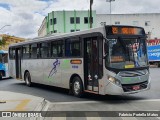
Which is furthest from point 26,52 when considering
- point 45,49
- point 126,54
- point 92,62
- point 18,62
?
point 126,54

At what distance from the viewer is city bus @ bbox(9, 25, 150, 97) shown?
13508mm

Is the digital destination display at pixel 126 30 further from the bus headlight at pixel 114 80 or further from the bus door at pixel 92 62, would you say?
the bus headlight at pixel 114 80

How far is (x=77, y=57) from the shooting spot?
51.4 feet

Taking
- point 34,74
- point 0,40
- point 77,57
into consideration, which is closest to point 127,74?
point 77,57

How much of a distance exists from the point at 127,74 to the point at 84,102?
2060mm

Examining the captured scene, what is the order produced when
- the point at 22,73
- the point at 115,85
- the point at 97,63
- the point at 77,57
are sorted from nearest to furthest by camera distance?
the point at 115,85 < the point at 97,63 < the point at 77,57 < the point at 22,73

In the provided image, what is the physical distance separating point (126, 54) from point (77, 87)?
3126mm

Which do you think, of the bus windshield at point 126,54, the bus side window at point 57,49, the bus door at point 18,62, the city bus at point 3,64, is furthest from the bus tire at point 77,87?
the city bus at point 3,64

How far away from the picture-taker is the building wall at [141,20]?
329 feet

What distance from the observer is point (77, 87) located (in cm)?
1577

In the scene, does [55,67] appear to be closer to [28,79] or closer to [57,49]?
[57,49]

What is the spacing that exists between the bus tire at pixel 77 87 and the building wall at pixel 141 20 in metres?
84.3

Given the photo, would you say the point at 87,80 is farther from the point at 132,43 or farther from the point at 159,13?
the point at 159,13

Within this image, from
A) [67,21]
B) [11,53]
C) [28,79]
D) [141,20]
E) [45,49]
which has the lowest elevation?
[28,79]
